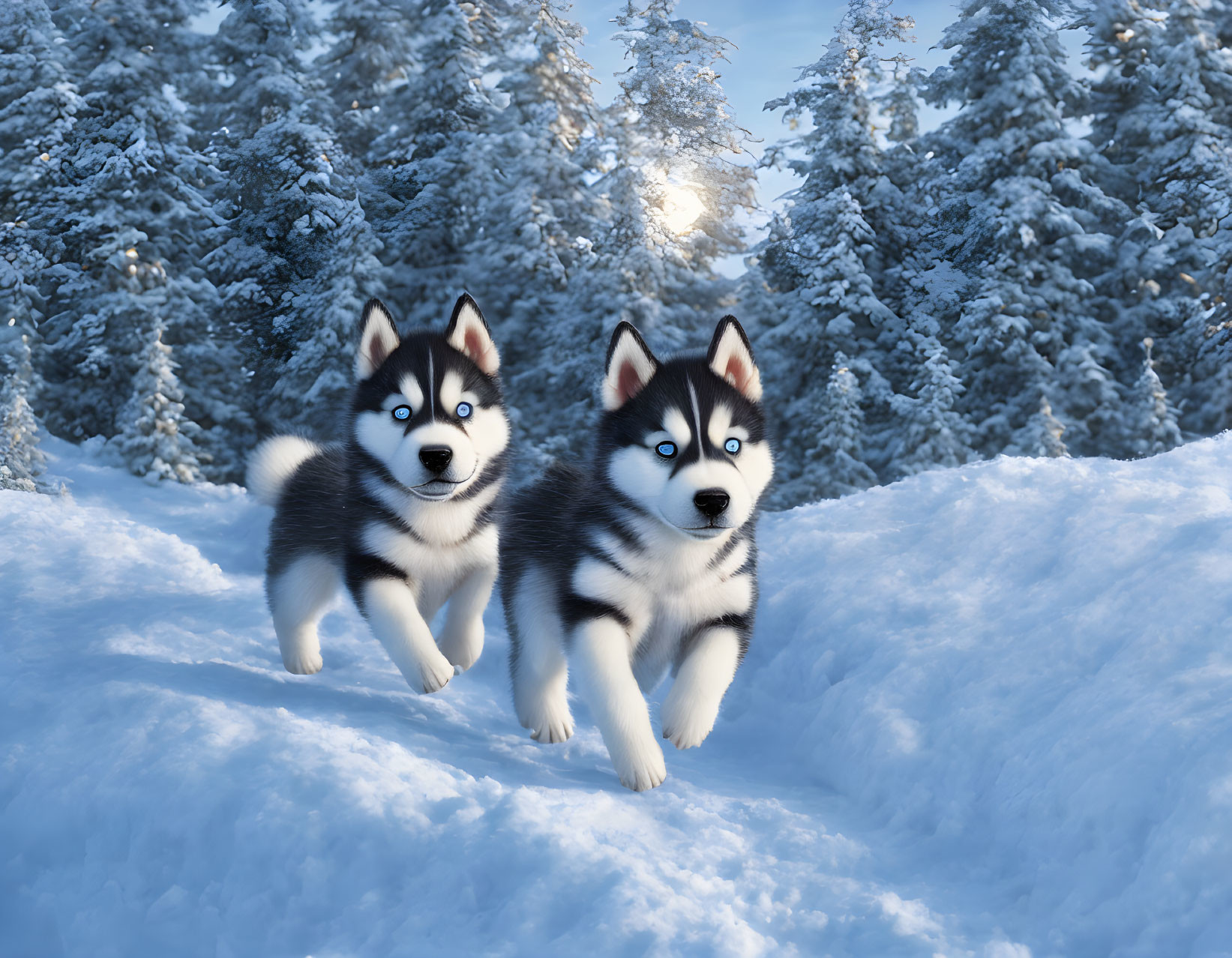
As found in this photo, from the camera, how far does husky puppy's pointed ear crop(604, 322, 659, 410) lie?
3496 millimetres

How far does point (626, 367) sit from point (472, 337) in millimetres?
736

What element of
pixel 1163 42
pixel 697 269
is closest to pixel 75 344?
pixel 697 269

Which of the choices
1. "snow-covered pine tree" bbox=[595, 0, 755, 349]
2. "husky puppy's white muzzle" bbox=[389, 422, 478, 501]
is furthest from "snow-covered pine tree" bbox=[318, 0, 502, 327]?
"husky puppy's white muzzle" bbox=[389, 422, 478, 501]

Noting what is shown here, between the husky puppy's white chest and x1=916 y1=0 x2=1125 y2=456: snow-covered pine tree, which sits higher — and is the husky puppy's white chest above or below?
below

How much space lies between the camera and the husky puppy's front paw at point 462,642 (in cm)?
428

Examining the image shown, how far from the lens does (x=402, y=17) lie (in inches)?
805

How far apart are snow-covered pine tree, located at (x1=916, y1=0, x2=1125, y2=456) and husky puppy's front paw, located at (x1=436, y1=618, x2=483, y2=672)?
46.0 ft

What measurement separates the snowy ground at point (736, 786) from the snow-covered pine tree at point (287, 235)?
10.8m

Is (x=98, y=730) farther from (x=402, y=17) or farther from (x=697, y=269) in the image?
(x=402, y=17)

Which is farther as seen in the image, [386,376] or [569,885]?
[386,376]

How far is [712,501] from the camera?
122 inches

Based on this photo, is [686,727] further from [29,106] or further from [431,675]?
[29,106]

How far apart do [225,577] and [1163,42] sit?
20925 millimetres

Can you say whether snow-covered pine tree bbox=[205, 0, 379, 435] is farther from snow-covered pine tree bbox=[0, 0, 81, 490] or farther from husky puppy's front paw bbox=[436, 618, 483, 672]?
husky puppy's front paw bbox=[436, 618, 483, 672]
